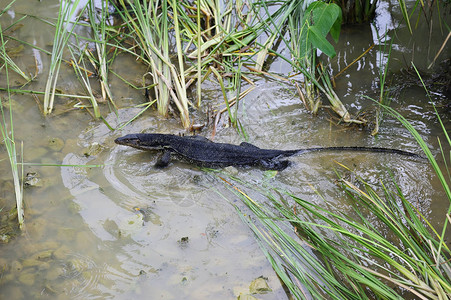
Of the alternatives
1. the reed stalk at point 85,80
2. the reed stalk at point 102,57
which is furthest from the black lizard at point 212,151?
the reed stalk at point 102,57

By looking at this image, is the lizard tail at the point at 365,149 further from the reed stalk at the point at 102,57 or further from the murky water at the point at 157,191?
the reed stalk at the point at 102,57

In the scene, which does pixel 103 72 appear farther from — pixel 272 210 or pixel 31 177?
pixel 272 210

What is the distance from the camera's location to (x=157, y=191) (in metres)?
4.31

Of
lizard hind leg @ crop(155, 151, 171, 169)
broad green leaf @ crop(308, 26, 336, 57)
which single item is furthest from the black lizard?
broad green leaf @ crop(308, 26, 336, 57)

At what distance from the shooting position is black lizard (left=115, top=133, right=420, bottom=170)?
4.63 meters

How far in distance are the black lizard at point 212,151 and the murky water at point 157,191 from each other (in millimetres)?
100

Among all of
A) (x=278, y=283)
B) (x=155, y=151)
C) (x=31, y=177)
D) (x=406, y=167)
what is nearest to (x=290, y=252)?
(x=278, y=283)

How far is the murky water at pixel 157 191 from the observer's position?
3.39m

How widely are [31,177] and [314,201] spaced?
2936 mm

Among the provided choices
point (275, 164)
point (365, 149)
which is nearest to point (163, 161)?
point (275, 164)

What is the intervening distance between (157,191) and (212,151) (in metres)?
0.82

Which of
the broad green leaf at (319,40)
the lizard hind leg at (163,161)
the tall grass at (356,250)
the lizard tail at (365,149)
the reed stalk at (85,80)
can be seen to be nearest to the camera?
the tall grass at (356,250)

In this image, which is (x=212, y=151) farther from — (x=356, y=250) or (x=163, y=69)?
(x=356, y=250)

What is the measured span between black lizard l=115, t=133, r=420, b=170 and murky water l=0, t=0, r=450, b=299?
3.9 inches
